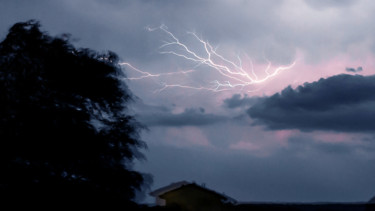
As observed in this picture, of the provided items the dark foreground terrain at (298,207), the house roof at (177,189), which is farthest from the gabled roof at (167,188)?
the dark foreground terrain at (298,207)

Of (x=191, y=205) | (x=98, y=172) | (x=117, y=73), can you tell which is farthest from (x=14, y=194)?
(x=191, y=205)

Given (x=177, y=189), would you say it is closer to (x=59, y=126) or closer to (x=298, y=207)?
(x=298, y=207)

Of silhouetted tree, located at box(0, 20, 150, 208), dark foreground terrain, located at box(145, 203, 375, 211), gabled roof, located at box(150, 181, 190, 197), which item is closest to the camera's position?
silhouetted tree, located at box(0, 20, 150, 208)

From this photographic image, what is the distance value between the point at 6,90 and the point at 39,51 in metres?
2.14

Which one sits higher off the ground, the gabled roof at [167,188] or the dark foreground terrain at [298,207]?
the gabled roof at [167,188]

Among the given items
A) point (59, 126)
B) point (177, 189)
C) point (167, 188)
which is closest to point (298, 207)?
point (177, 189)

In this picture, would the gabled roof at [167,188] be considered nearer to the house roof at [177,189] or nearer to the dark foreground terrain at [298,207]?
the house roof at [177,189]

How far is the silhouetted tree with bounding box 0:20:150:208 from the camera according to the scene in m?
17.5

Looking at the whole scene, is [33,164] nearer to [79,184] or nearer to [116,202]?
[79,184]

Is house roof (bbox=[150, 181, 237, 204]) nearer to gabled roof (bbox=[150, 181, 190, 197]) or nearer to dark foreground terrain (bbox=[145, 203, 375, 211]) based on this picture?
gabled roof (bbox=[150, 181, 190, 197])

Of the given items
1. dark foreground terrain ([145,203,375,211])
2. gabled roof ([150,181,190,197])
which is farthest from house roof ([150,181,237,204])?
dark foreground terrain ([145,203,375,211])

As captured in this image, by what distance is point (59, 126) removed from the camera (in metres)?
18.1

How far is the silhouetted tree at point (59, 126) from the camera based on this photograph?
57.5 feet

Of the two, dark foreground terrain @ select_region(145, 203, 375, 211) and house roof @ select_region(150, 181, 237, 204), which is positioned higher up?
house roof @ select_region(150, 181, 237, 204)
